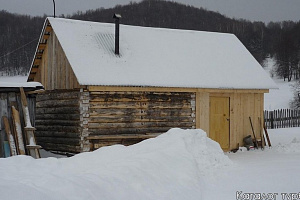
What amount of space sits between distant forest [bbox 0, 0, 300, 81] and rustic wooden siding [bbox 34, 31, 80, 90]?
1949 inches

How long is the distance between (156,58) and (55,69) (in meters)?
3.60

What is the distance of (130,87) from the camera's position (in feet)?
45.7

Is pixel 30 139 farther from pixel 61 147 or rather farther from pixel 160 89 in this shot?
pixel 160 89

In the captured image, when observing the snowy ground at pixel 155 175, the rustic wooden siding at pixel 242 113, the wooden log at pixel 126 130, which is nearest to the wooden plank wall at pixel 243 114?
the rustic wooden siding at pixel 242 113

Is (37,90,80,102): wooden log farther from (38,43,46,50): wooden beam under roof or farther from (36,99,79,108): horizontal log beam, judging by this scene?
(38,43,46,50): wooden beam under roof

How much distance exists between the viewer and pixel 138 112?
47.0ft

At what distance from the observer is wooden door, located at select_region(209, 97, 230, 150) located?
52.6ft

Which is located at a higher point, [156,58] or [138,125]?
[156,58]

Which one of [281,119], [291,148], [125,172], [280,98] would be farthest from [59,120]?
[280,98]

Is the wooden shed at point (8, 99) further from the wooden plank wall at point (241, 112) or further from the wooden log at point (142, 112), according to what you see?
the wooden plank wall at point (241, 112)

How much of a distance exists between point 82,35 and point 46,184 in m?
10.3

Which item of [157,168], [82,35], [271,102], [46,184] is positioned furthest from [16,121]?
[271,102]

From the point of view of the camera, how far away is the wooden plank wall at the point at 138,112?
13.7 m

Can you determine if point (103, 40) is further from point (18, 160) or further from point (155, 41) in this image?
point (18, 160)
